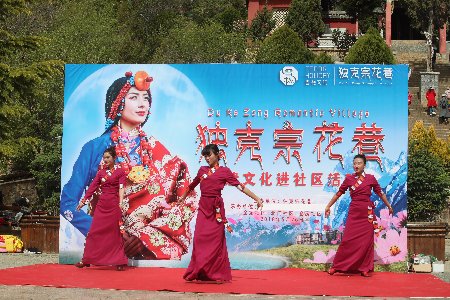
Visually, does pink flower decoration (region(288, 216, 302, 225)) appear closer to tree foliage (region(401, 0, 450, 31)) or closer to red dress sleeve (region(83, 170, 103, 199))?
red dress sleeve (region(83, 170, 103, 199))

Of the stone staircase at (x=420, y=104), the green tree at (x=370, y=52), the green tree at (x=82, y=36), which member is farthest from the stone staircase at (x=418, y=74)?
the green tree at (x=82, y=36)

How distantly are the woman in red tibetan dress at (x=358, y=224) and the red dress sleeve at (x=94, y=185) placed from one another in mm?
3314

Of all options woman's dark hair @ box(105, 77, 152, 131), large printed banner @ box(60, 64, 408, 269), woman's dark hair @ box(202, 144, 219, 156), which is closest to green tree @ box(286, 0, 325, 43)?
woman's dark hair @ box(105, 77, 152, 131)

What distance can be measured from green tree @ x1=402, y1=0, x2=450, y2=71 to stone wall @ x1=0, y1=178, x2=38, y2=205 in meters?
21.4

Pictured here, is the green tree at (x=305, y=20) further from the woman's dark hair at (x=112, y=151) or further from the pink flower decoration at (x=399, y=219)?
the pink flower decoration at (x=399, y=219)

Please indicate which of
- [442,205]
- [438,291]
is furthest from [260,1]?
[438,291]

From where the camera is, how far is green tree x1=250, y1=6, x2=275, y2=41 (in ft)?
163

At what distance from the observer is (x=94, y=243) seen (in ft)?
59.9

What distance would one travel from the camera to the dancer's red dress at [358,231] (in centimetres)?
1764

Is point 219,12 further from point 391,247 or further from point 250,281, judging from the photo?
point 250,281

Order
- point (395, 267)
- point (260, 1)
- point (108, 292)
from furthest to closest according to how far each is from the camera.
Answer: point (260, 1)
point (395, 267)
point (108, 292)

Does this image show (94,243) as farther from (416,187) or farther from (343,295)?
(416,187)

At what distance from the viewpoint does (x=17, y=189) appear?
3316 centimetres

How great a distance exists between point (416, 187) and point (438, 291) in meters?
12.0
